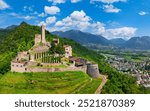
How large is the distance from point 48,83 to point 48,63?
1435mm

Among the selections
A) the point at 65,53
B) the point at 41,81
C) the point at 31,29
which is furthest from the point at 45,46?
the point at 31,29

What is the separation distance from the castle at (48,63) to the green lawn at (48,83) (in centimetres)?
32

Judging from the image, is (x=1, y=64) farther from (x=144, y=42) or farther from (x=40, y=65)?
(x=144, y=42)

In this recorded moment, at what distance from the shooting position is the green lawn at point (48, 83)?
53.9ft

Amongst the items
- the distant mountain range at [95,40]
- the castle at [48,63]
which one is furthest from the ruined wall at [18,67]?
the distant mountain range at [95,40]

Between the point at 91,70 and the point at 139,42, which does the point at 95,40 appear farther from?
the point at 91,70

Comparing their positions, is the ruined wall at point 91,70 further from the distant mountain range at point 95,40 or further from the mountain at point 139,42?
the mountain at point 139,42

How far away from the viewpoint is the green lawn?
16.4m

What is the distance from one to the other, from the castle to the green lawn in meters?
0.32

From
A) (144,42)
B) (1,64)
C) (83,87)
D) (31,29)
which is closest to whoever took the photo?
(83,87)

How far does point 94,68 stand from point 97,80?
689 mm

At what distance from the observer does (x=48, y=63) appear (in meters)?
17.9

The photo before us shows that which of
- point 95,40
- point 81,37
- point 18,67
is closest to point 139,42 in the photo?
point 95,40

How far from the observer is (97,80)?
18.0 metres
